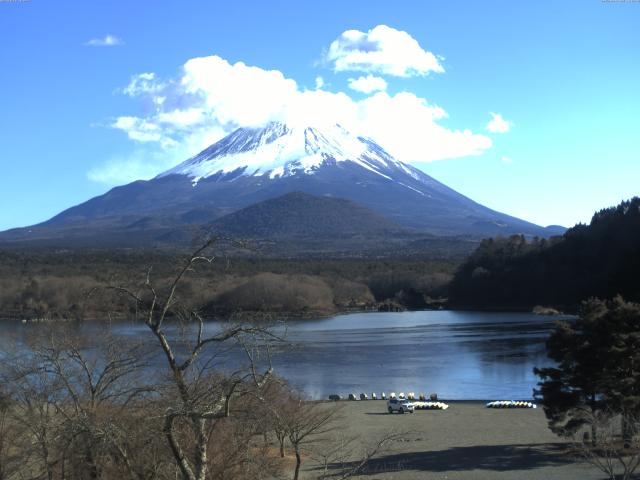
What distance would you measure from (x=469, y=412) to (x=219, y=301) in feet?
105

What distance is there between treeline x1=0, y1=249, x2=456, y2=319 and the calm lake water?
8.09 meters

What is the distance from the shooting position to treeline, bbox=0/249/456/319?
47.8 meters

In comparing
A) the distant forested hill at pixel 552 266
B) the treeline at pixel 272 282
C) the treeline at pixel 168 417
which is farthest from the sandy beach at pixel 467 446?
the distant forested hill at pixel 552 266

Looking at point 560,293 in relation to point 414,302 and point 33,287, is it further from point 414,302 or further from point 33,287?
point 33,287

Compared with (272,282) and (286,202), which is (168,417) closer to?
(272,282)

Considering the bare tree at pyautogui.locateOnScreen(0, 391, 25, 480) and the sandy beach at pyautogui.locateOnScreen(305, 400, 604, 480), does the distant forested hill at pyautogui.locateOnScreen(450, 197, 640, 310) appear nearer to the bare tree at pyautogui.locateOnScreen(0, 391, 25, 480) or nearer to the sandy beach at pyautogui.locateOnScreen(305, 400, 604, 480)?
the sandy beach at pyautogui.locateOnScreen(305, 400, 604, 480)

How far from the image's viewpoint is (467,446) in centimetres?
1545

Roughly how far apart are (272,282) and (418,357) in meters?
27.0

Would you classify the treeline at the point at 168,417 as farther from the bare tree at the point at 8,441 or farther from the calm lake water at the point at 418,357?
the calm lake water at the point at 418,357

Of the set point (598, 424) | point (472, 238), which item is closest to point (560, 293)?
point (598, 424)

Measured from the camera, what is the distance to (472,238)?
114 meters

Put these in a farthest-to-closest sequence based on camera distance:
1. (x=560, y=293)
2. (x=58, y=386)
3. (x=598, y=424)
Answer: (x=560, y=293) < (x=598, y=424) < (x=58, y=386)

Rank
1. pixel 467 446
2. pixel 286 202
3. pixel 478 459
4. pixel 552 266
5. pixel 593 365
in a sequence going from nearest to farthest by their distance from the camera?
pixel 593 365 < pixel 478 459 < pixel 467 446 < pixel 552 266 < pixel 286 202

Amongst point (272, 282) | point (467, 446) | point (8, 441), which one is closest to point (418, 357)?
point (467, 446)
